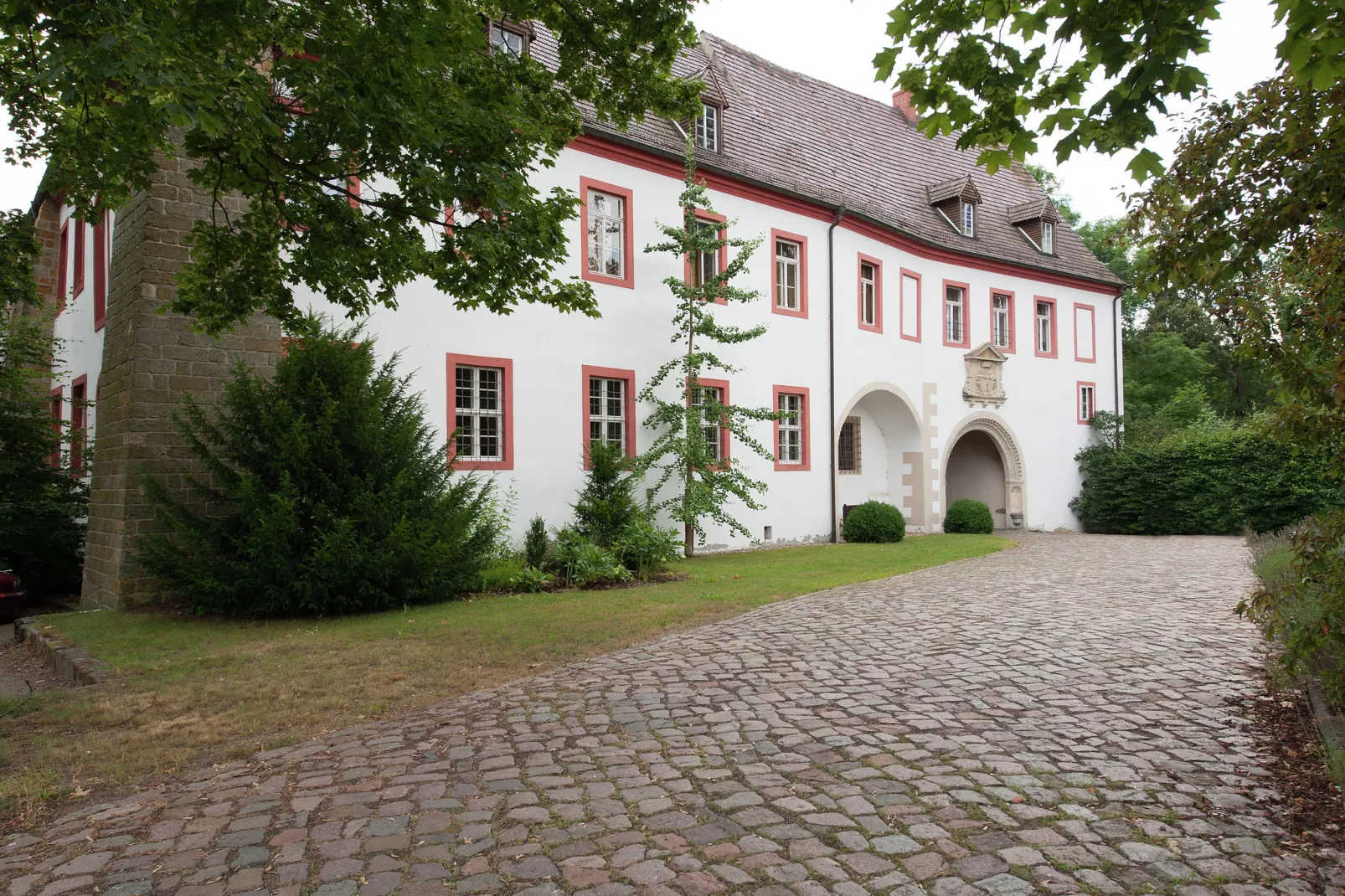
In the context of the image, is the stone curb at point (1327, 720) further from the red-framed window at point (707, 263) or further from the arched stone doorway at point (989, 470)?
the arched stone doorway at point (989, 470)

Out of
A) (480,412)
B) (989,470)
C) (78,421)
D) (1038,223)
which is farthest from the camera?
(1038,223)

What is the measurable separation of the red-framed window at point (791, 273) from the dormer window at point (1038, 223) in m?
10.9

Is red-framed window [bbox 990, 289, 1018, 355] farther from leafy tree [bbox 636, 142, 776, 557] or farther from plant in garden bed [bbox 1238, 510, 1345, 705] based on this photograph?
plant in garden bed [bbox 1238, 510, 1345, 705]

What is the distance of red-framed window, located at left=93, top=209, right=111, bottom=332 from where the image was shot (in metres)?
13.9

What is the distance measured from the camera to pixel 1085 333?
86.9ft

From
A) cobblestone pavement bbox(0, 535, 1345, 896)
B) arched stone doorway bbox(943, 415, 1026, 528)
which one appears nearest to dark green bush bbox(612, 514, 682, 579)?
cobblestone pavement bbox(0, 535, 1345, 896)

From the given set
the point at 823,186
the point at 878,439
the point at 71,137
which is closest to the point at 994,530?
the point at 878,439

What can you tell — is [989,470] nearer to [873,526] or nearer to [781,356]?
[873,526]

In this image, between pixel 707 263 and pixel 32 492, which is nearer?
pixel 32 492

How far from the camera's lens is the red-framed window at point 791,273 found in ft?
59.9

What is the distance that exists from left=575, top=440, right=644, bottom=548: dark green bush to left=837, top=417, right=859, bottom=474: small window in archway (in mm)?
9239

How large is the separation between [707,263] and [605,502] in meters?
5.87

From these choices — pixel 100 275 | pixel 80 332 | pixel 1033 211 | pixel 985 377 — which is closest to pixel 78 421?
pixel 80 332

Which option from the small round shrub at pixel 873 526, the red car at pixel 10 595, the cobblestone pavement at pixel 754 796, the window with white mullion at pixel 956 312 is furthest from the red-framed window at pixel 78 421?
the window with white mullion at pixel 956 312
